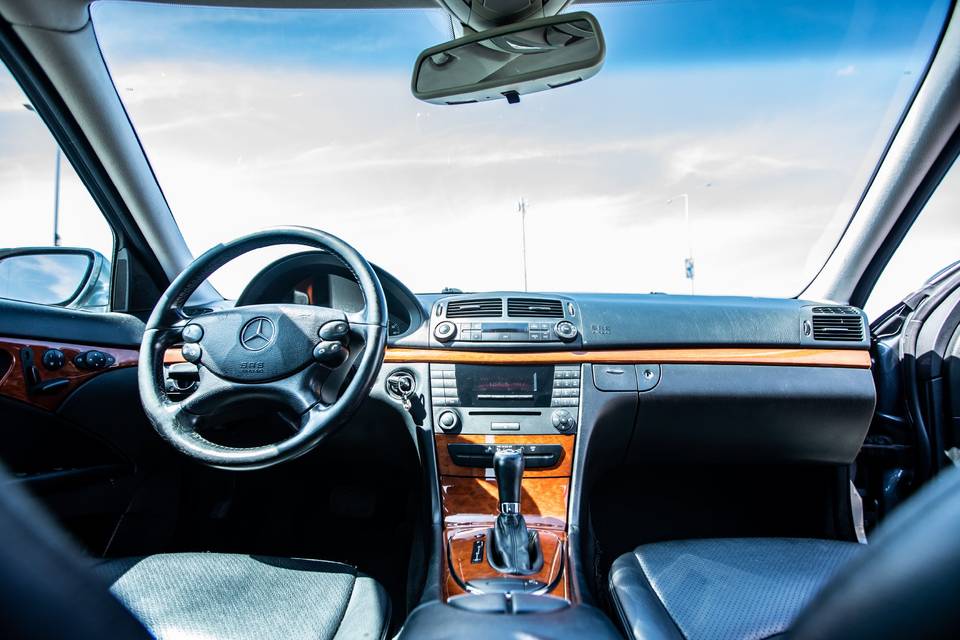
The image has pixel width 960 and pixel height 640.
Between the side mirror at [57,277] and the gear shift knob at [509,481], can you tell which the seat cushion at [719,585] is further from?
the side mirror at [57,277]

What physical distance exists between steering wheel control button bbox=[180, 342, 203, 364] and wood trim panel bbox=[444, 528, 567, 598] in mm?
930

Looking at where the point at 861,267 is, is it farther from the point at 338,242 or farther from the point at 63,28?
the point at 63,28

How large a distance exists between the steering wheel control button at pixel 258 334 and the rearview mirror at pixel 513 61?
3.61ft

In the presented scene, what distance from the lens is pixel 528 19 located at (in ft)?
7.04

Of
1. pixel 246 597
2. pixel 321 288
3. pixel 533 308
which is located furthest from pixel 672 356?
pixel 246 597

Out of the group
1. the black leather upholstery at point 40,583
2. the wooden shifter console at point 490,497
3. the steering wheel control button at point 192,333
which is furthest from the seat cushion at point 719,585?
the steering wheel control button at point 192,333

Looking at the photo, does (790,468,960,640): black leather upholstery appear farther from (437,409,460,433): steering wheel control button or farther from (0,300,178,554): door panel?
(0,300,178,554): door panel

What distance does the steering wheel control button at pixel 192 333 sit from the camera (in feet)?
5.93

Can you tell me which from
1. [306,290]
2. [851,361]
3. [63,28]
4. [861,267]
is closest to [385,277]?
[306,290]

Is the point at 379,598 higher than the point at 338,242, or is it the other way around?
the point at 338,242

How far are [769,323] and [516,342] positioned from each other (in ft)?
3.30

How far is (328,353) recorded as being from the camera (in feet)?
5.72

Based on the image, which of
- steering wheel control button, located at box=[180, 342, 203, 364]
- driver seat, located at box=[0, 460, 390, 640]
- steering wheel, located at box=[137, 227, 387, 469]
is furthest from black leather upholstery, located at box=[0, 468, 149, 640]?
steering wheel control button, located at box=[180, 342, 203, 364]

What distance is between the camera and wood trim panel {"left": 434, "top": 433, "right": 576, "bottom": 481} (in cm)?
216
